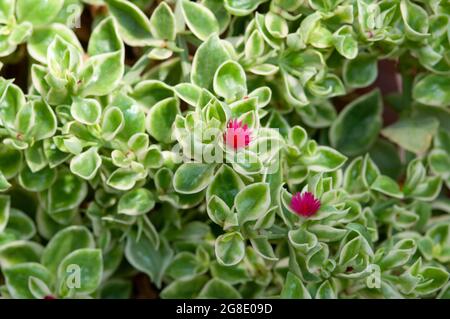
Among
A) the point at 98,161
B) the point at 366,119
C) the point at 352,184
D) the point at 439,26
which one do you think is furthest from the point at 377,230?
the point at 98,161

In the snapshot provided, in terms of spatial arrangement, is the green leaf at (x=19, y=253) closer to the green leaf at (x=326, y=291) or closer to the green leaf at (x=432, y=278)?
the green leaf at (x=326, y=291)

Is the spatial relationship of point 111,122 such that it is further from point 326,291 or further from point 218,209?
point 326,291

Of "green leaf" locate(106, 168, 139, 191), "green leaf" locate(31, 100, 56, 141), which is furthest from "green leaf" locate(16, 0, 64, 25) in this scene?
"green leaf" locate(106, 168, 139, 191)

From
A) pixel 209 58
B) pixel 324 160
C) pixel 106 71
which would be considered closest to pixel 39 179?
pixel 106 71

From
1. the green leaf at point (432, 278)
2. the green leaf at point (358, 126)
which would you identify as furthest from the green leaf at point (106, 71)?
the green leaf at point (432, 278)

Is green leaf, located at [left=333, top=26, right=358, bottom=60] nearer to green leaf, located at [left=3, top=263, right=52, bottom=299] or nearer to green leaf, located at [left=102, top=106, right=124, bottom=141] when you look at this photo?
green leaf, located at [left=102, top=106, right=124, bottom=141]

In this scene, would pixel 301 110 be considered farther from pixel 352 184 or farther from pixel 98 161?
pixel 98 161
